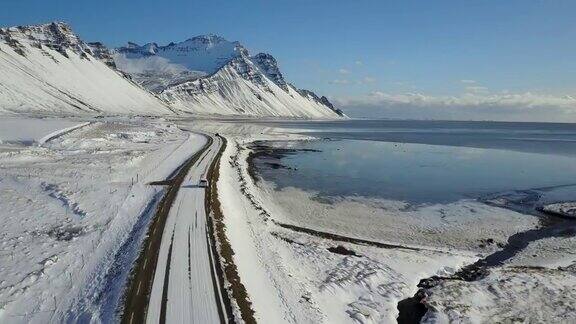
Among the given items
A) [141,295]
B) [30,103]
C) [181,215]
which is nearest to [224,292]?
[141,295]

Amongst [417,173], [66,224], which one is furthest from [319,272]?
[417,173]

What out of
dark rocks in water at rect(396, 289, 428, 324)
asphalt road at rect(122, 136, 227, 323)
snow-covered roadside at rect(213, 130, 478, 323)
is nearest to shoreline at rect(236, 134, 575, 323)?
dark rocks in water at rect(396, 289, 428, 324)

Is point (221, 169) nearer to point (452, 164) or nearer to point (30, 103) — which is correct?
point (452, 164)

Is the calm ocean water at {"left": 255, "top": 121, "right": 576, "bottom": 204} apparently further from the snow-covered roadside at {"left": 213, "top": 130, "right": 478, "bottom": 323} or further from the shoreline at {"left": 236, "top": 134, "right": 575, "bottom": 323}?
the snow-covered roadside at {"left": 213, "top": 130, "right": 478, "bottom": 323}

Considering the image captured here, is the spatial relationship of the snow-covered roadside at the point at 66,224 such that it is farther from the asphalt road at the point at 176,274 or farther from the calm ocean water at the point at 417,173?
the calm ocean water at the point at 417,173

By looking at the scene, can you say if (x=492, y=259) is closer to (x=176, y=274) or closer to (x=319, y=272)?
(x=319, y=272)

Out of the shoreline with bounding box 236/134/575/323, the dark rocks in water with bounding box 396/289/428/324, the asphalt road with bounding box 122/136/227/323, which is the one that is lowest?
the dark rocks in water with bounding box 396/289/428/324

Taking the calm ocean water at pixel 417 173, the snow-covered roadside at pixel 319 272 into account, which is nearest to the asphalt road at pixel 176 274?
the snow-covered roadside at pixel 319 272
